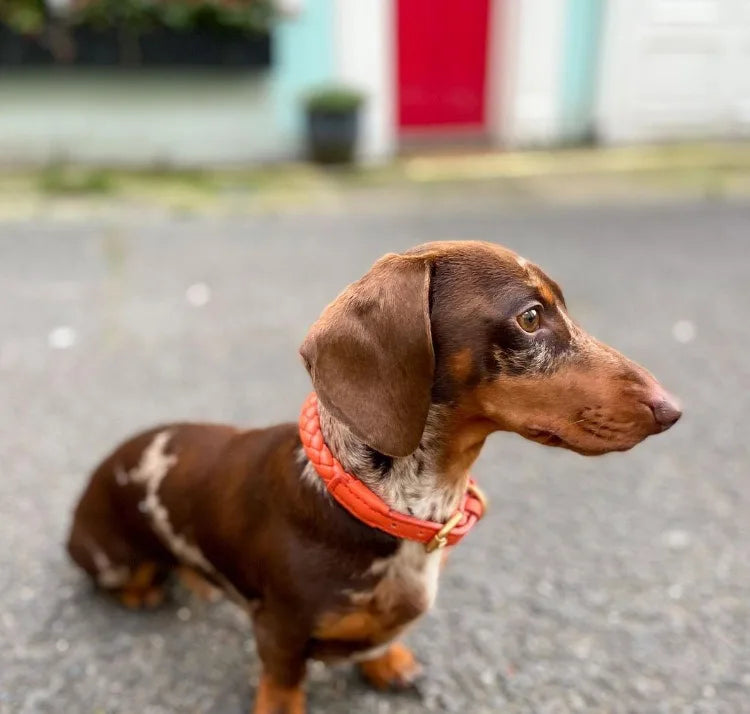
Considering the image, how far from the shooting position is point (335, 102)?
7.97 m

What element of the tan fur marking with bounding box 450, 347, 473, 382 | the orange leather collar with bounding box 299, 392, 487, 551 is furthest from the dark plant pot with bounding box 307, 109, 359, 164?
the tan fur marking with bounding box 450, 347, 473, 382

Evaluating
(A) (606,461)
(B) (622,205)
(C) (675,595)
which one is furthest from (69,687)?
(B) (622,205)

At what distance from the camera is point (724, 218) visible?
681 centimetres

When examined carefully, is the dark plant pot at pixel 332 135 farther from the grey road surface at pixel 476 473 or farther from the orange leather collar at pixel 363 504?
the orange leather collar at pixel 363 504

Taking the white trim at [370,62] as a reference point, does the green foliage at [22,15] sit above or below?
above

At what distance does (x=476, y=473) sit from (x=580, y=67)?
283 inches

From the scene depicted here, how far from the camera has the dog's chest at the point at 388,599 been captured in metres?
1.80

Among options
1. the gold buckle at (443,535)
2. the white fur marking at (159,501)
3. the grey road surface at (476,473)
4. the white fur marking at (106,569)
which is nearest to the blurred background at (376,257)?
the grey road surface at (476,473)

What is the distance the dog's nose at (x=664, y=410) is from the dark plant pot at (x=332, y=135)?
7017 millimetres

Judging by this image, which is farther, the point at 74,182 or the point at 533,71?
the point at 533,71

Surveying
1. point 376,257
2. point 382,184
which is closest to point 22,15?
point 382,184

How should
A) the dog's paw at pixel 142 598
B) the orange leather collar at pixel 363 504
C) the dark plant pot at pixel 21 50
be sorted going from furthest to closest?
the dark plant pot at pixel 21 50, the dog's paw at pixel 142 598, the orange leather collar at pixel 363 504

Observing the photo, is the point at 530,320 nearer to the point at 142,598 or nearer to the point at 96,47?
the point at 142,598

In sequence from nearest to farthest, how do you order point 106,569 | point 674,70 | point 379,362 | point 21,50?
point 379,362 → point 106,569 → point 21,50 → point 674,70
